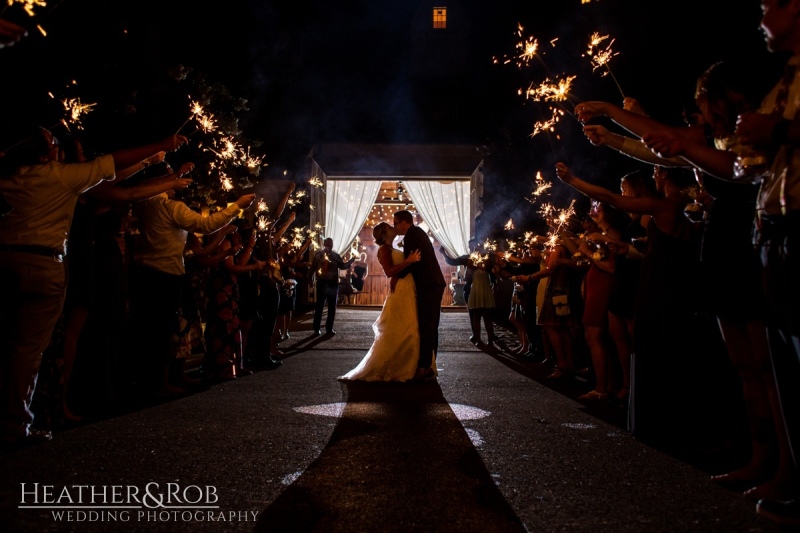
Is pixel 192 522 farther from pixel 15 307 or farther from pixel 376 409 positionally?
pixel 376 409

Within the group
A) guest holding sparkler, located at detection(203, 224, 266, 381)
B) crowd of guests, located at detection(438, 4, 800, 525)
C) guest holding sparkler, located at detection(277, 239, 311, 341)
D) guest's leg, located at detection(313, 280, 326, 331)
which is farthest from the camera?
guest's leg, located at detection(313, 280, 326, 331)

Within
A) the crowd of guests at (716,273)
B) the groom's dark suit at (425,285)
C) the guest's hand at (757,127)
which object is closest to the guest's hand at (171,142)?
the crowd of guests at (716,273)

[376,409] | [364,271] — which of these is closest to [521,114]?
[364,271]

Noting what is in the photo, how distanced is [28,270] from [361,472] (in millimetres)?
2486

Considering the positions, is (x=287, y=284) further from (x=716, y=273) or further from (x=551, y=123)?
(x=716, y=273)

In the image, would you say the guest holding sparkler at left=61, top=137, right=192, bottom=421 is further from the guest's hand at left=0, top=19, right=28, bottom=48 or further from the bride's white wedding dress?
the bride's white wedding dress

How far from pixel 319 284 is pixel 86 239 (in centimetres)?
846

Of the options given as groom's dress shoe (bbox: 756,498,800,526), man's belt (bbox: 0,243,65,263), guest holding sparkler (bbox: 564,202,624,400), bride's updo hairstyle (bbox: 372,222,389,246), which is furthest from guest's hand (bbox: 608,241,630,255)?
man's belt (bbox: 0,243,65,263)

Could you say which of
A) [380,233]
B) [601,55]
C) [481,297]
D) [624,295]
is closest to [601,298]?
[624,295]

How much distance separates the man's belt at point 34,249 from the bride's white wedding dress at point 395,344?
3.82 m

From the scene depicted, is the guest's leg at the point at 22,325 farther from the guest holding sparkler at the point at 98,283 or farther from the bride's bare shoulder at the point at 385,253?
the bride's bare shoulder at the point at 385,253

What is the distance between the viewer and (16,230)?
3574mm

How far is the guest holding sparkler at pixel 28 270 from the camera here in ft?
11.6

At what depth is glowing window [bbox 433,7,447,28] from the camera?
985 inches
